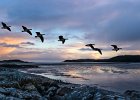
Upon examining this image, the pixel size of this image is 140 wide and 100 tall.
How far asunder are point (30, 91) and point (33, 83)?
292 cm

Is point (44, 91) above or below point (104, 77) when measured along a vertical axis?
below

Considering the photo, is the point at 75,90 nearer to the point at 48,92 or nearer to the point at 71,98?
the point at 71,98

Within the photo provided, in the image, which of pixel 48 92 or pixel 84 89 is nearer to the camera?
pixel 84 89

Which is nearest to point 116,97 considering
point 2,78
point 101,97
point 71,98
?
point 101,97

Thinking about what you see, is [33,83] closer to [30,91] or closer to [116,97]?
[30,91]

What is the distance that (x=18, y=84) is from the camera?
2534 centimetres

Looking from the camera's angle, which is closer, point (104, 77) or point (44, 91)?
point (44, 91)

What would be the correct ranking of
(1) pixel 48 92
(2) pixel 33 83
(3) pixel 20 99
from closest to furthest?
(3) pixel 20 99 → (1) pixel 48 92 → (2) pixel 33 83

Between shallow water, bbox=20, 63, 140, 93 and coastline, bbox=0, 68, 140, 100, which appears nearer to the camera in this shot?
coastline, bbox=0, 68, 140, 100

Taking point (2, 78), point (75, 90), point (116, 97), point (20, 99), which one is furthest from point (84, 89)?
point (2, 78)

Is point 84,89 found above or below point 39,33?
below

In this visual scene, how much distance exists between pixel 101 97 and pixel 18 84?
6.69 meters

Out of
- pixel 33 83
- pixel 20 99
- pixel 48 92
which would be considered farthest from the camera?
pixel 33 83

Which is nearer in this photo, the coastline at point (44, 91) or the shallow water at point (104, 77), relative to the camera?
the coastline at point (44, 91)
